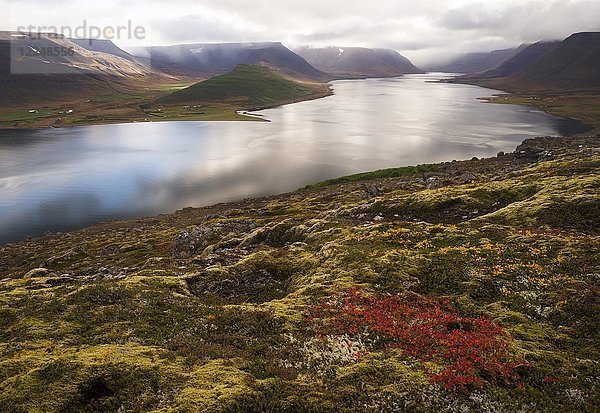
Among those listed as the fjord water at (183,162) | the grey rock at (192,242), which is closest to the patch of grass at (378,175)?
the fjord water at (183,162)

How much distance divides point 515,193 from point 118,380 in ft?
146

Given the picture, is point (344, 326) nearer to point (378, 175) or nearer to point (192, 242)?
point (192, 242)

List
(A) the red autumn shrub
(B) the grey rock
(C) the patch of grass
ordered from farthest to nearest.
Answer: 1. (C) the patch of grass
2. (B) the grey rock
3. (A) the red autumn shrub

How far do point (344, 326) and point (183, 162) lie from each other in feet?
394

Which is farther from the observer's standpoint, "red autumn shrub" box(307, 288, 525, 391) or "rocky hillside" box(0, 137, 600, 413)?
"red autumn shrub" box(307, 288, 525, 391)

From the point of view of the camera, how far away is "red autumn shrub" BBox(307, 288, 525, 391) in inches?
604

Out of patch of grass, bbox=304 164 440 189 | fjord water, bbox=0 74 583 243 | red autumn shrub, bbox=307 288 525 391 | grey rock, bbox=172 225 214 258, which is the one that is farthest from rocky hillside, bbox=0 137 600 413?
patch of grass, bbox=304 164 440 189

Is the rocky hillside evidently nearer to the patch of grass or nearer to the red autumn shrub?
the red autumn shrub

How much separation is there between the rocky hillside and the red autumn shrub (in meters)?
0.09

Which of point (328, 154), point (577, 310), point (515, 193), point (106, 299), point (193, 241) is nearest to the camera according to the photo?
point (577, 310)

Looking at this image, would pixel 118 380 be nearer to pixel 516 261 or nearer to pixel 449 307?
pixel 449 307

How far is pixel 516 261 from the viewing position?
24844 mm

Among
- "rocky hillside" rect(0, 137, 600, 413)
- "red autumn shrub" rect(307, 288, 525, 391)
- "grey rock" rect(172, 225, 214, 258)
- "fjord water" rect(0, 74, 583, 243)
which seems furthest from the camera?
"fjord water" rect(0, 74, 583, 243)

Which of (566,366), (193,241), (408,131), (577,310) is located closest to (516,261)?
(577,310)
